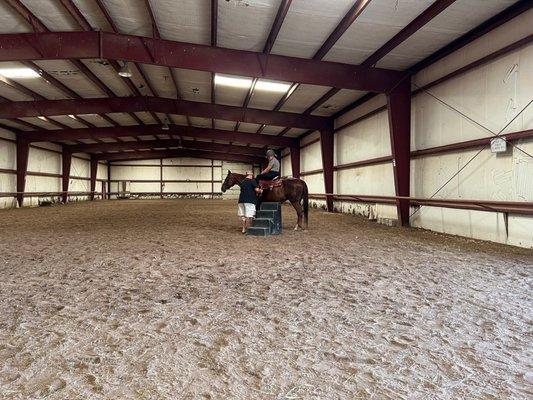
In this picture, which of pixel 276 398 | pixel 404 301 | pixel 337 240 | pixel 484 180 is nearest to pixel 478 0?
pixel 484 180

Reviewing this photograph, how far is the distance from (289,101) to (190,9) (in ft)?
20.4

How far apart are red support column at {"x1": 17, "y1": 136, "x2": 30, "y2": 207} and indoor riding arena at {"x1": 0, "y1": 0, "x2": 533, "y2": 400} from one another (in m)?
0.87

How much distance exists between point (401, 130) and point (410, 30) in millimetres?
2689

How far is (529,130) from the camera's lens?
5508 mm

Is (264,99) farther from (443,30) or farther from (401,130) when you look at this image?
(443,30)

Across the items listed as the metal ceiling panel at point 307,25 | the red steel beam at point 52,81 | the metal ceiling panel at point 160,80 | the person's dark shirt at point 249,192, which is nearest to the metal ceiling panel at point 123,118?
the red steel beam at point 52,81

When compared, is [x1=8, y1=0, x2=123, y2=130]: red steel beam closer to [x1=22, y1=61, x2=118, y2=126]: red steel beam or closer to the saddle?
[x1=22, y1=61, x2=118, y2=126]: red steel beam

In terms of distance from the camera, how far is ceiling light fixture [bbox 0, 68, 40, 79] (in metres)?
9.51

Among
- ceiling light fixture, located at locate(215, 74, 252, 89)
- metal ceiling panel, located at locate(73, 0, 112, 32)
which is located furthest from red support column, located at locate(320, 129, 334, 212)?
metal ceiling panel, located at locate(73, 0, 112, 32)

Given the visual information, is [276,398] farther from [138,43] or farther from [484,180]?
[138,43]

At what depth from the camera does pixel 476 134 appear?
264 inches

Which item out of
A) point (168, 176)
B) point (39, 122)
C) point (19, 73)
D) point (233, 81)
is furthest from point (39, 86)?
point (168, 176)

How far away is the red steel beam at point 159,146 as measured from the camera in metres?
21.4

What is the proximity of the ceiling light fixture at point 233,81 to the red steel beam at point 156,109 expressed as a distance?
96.8 inches
